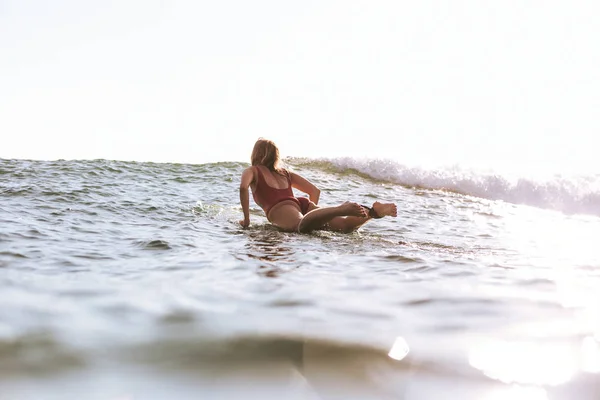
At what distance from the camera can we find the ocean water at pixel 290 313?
5.18 feet

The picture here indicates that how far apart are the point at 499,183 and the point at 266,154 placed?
8161mm

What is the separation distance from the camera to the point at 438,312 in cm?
235

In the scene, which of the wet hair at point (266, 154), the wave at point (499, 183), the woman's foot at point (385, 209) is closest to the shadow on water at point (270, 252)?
the wet hair at point (266, 154)

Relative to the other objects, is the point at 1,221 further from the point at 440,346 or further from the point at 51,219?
the point at 440,346

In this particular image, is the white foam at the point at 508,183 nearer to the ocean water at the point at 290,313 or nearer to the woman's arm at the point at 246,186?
the ocean water at the point at 290,313

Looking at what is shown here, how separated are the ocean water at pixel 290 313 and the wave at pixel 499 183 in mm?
5069

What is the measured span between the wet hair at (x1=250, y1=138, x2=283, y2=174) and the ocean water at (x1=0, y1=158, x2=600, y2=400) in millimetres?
877

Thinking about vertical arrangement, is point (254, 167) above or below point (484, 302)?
above

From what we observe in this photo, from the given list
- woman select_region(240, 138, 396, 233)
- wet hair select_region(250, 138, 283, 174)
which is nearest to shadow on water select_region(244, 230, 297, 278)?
woman select_region(240, 138, 396, 233)

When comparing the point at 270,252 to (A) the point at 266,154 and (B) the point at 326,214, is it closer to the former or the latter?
(B) the point at 326,214

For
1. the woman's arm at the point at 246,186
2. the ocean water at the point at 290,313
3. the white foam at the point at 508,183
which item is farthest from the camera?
the white foam at the point at 508,183

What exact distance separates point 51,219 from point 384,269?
4865 mm

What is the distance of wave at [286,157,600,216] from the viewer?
10.8 meters

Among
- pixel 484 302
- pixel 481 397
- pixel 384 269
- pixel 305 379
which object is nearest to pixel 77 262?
pixel 384 269
